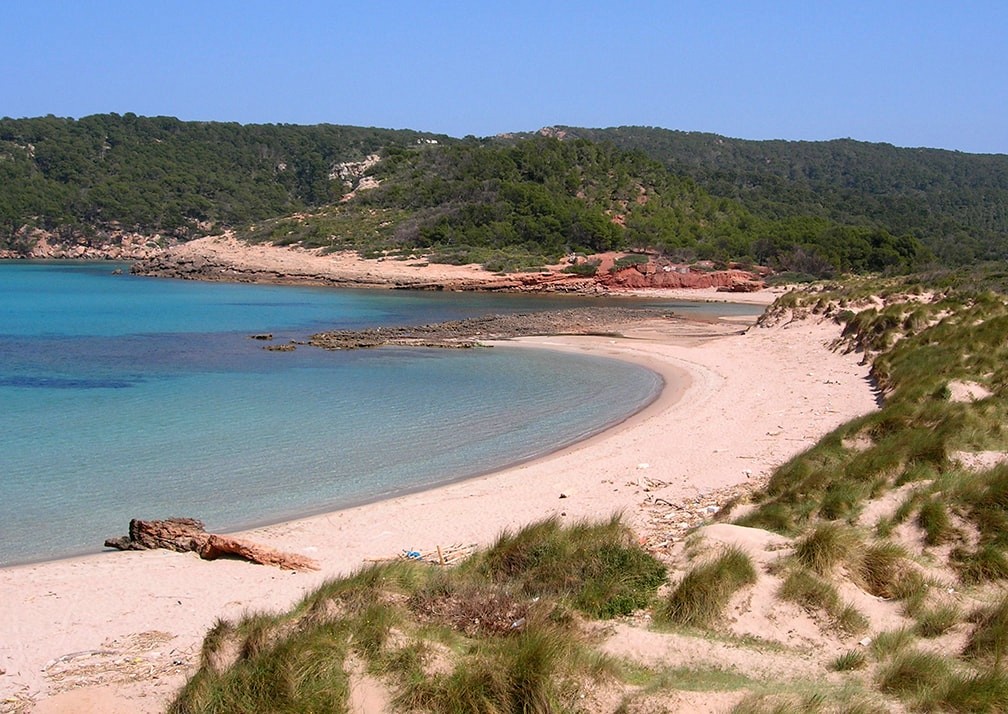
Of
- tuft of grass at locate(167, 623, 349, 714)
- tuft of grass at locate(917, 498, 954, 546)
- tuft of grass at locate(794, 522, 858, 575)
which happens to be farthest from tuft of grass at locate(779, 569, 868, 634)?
tuft of grass at locate(167, 623, 349, 714)

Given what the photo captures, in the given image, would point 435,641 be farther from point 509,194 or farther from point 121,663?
point 509,194

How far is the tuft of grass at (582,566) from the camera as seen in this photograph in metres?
Answer: 6.41

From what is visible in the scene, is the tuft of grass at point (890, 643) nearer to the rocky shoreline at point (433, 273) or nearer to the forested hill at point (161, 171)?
the rocky shoreline at point (433, 273)

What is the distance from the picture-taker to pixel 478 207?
216ft

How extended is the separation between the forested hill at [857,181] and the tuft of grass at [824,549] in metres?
56.3

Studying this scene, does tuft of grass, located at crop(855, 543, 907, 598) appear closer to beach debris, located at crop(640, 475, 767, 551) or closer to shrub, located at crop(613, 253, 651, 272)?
beach debris, located at crop(640, 475, 767, 551)

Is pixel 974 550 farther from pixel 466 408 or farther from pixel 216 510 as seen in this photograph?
pixel 466 408

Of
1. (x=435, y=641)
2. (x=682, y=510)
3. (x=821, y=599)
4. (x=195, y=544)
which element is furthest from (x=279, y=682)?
(x=682, y=510)

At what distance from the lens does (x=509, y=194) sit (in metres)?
67.4

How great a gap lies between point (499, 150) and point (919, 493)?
70.8 m

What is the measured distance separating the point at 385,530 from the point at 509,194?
59019 mm

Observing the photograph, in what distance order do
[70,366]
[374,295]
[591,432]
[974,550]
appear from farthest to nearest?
[374,295] → [70,366] → [591,432] → [974,550]

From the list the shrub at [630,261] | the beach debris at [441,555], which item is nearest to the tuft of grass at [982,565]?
the beach debris at [441,555]

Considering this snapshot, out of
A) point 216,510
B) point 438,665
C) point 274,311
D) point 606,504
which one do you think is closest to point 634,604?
point 438,665
